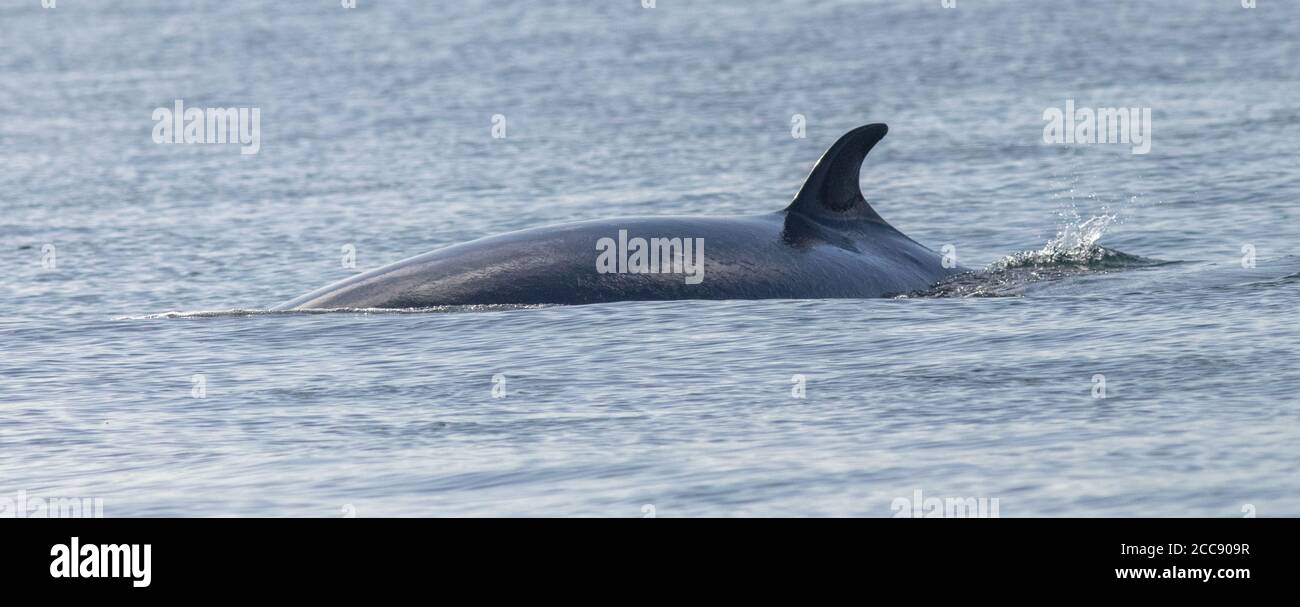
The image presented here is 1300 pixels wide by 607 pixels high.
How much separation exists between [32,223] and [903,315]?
50.0 ft

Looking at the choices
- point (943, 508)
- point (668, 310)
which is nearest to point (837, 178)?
point (668, 310)

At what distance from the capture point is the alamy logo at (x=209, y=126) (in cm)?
3712

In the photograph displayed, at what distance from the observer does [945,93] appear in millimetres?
39188

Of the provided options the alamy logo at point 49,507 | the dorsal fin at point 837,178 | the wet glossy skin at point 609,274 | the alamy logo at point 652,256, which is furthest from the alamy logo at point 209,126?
the alamy logo at point 49,507

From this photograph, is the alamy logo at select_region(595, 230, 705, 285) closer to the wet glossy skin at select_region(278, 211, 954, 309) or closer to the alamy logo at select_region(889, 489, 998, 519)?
the wet glossy skin at select_region(278, 211, 954, 309)

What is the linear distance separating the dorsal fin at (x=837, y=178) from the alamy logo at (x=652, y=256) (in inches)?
46.8

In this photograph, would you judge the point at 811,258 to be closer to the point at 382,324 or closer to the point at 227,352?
the point at 382,324

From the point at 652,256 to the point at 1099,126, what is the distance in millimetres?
19892
